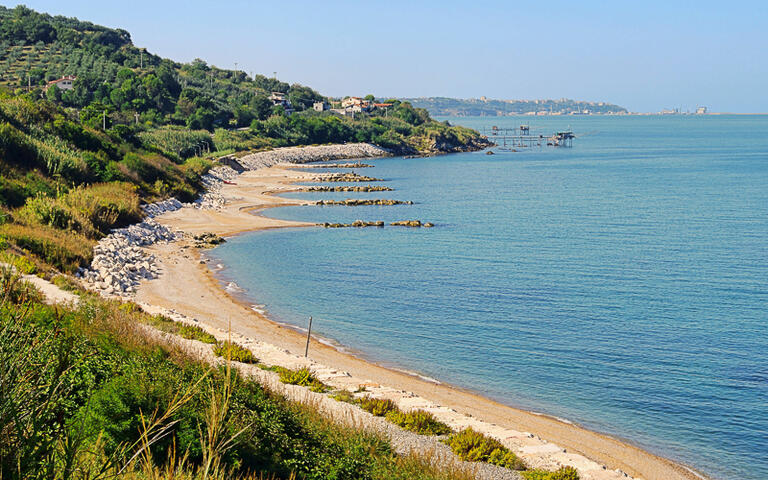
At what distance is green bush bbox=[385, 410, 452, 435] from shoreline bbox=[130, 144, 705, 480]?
1.22 m

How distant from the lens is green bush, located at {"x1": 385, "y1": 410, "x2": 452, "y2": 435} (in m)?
15.1

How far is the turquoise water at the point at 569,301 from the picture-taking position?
64.7 ft

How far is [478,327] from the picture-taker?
27234mm

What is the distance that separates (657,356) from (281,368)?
13.6 meters

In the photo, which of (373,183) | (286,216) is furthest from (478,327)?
(373,183)

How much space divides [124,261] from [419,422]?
2245 centimetres

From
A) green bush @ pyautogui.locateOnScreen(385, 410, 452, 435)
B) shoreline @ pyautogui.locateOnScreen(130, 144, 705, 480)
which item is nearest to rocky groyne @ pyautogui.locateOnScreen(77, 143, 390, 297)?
shoreline @ pyautogui.locateOnScreen(130, 144, 705, 480)

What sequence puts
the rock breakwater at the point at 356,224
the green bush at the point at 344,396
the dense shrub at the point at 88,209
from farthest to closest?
the rock breakwater at the point at 356,224, the dense shrub at the point at 88,209, the green bush at the point at 344,396

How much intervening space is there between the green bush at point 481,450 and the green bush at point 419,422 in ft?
1.79

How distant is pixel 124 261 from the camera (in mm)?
33062

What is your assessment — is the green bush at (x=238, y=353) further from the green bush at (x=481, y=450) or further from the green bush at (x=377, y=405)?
the green bush at (x=481, y=450)

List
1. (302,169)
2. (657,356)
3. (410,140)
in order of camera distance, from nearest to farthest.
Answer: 1. (657,356)
2. (302,169)
3. (410,140)

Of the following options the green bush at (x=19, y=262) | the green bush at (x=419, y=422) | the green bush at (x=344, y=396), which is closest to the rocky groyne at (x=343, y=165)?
the green bush at (x=19, y=262)

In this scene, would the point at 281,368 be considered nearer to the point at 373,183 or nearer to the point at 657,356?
the point at 657,356
